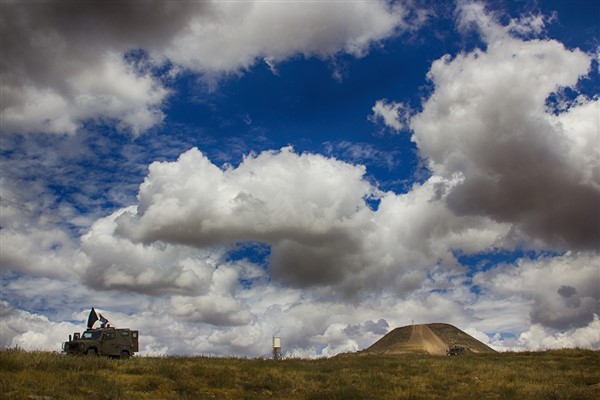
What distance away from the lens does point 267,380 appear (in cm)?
2506

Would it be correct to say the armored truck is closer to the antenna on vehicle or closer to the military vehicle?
the military vehicle

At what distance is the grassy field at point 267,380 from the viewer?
18891mm

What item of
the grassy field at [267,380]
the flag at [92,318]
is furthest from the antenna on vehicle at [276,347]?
the flag at [92,318]

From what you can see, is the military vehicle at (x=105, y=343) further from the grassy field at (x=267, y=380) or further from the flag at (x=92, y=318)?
the grassy field at (x=267, y=380)

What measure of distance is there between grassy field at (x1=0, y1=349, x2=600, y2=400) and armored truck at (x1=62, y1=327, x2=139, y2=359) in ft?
9.32

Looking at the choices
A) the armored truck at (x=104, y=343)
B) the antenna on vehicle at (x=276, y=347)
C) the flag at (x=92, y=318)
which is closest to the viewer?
the armored truck at (x=104, y=343)

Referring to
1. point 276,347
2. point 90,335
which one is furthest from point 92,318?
point 276,347

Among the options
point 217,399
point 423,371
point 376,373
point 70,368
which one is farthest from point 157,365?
point 423,371

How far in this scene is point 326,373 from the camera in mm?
28531

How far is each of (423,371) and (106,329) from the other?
1982cm

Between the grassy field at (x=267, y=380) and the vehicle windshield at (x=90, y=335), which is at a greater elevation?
the vehicle windshield at (x=90, y=335)

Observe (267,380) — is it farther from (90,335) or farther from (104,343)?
(90,335)

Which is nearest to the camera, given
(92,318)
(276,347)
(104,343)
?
(104,343)

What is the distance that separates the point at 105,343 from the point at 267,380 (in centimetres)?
1103
